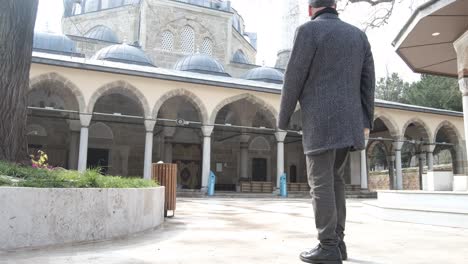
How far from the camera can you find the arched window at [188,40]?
26.2m

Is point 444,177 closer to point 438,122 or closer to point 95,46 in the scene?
point 438,122

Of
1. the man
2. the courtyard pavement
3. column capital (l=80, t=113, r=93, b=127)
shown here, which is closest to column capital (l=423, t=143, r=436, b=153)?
column capital (l=80, t=113, r=93, b=127)

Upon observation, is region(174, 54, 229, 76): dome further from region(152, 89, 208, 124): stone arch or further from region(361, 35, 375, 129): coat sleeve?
region(361, 35, 375, 129): coat sleeve

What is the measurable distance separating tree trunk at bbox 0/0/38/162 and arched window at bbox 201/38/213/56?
73.8 ft

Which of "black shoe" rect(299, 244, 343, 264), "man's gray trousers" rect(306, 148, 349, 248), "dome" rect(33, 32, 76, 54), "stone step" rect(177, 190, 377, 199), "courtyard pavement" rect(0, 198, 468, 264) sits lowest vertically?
"stone step" rect(177, 190, 377, 199)

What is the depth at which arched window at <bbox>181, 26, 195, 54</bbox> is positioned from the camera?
26250mm

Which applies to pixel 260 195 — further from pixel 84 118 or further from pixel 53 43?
pixel 53 43

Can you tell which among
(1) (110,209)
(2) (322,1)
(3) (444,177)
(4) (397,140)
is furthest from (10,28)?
(4) (397,140)

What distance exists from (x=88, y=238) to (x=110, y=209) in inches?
12.7

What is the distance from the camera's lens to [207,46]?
88.3 feet

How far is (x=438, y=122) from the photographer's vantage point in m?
21.7

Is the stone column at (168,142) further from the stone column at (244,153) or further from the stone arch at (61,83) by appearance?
the stone arch at (61,83)

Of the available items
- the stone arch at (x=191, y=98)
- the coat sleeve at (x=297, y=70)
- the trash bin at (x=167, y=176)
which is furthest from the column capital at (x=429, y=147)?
the coat sleeve at (x=297, y=70)

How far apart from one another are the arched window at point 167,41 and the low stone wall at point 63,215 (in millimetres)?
22644
